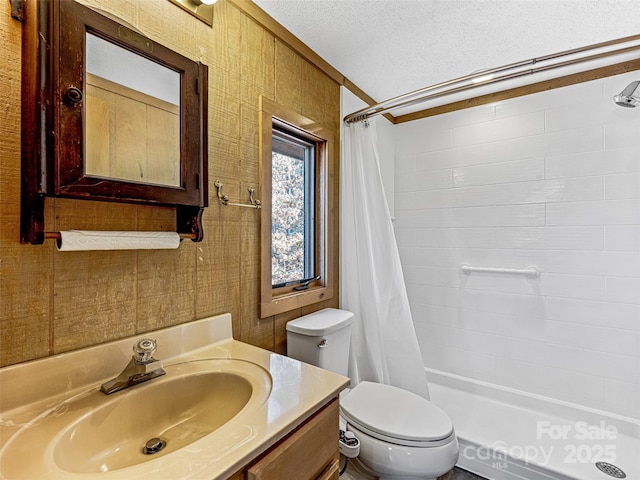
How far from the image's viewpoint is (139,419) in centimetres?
85

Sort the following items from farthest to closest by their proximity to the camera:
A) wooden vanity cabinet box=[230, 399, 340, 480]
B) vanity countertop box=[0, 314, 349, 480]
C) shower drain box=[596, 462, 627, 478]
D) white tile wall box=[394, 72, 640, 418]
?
white tile wall box=[394, 72, 640, 418], shower drain box=[596, 462, 627, 478], wooden vanity cabinet box=[230, 399, 340, 480], vanity countertop box=[0, 314, 349, 480]

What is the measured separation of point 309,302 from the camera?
1.68 meters

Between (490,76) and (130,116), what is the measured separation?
60.3 inches

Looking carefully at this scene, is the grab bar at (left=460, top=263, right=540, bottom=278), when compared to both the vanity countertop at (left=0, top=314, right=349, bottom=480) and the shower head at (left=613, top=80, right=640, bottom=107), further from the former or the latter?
the vanity countertop at (left=0, top=314, right=349, bottom=480)

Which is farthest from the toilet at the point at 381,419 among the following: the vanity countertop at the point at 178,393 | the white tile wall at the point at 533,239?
the white tile wall at the point at 533,239

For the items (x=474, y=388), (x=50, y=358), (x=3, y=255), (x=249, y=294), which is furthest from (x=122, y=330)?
(x=474, y=388)

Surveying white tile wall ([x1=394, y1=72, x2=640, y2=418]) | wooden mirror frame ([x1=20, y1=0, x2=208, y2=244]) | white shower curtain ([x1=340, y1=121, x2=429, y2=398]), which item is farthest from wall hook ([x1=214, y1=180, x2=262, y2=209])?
white tile wall ([x1=394, y1=72, x2=640, y2=418])

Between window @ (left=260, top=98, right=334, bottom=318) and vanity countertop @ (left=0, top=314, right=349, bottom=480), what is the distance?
0.39m

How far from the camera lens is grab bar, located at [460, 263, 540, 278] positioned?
209 centimetres

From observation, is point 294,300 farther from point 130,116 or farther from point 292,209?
point 130,116

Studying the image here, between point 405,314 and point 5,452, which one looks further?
point 405,314

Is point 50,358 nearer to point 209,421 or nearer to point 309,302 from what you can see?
point 209,421

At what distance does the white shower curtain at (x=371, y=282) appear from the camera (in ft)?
6.24

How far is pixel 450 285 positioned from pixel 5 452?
2.40 meters
